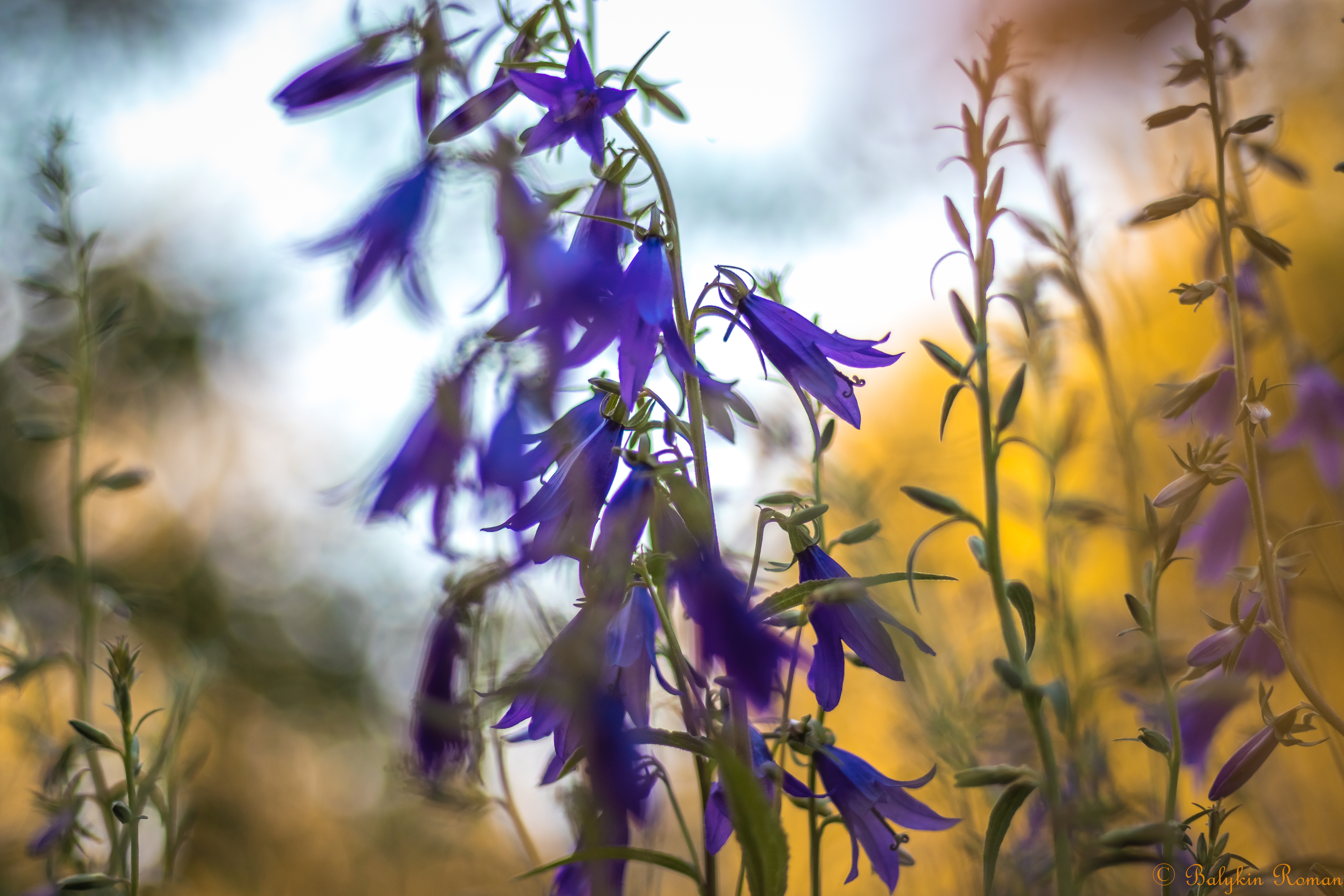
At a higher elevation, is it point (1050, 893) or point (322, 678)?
point (322, 678)

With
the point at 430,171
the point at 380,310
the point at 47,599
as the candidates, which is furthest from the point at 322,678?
the point at 430,171

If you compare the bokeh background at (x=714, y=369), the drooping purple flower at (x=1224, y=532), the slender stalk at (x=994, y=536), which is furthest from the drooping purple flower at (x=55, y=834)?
the drooping purple flower at (x=1224, y=532)

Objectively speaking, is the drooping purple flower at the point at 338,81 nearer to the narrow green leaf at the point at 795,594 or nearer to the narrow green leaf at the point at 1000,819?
the narrow green leaf at the point at 795,594

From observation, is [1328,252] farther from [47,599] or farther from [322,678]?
[322,678]

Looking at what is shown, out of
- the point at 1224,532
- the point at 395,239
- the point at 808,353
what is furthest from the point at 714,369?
the point at 1224,532

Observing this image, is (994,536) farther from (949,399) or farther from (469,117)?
(469,117)
